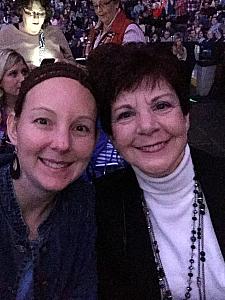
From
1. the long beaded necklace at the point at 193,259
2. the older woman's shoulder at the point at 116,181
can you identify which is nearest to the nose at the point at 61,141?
the older woman's shoulder at the point at 116,181

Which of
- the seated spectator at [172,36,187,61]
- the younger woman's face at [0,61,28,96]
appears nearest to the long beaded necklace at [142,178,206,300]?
the younger woman's face at [0,61,28,96]

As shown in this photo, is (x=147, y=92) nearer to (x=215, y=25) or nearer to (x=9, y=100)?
(x=9, y=100)

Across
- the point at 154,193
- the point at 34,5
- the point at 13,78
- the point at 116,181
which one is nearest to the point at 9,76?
the point at 13,78

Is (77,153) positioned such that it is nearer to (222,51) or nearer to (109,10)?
(109,10)

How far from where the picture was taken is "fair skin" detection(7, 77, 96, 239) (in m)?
1.31

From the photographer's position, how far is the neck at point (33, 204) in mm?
1416

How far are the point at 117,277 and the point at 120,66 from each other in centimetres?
66

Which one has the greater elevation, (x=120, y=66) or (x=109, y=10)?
(x=120, y=66)

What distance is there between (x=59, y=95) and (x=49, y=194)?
0.28m

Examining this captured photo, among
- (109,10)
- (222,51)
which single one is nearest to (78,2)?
(222,51)

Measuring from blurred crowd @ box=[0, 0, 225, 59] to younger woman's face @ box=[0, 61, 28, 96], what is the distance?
11.6ft

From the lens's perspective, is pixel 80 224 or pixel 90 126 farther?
pixel 80 224

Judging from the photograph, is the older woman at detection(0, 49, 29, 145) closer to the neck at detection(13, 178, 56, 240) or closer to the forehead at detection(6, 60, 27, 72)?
the forehead at detection(6, 60, 27, 72)

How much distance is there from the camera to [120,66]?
4.98 feet
